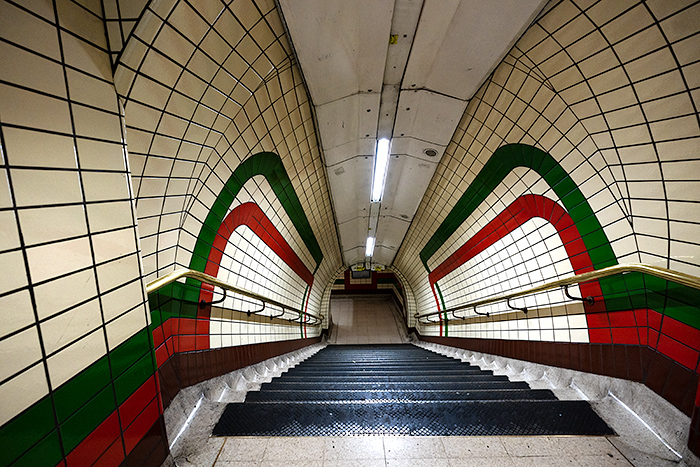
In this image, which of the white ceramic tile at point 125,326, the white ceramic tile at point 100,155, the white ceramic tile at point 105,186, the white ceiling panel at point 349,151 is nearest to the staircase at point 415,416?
the white ceramic tile at point 125,326

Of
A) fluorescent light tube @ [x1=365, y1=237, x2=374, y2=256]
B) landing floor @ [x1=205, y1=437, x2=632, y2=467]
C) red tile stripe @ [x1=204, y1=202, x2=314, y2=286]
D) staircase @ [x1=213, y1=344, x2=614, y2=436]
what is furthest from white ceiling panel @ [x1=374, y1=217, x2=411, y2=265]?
landing floor @ [x1=205, y1=437, x2=632, y2=467]

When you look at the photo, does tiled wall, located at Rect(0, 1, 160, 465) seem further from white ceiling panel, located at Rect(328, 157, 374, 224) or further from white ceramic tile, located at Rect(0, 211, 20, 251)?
white ceiling panel, located at Rect(328, 157, 374, 224)

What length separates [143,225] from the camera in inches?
69.6

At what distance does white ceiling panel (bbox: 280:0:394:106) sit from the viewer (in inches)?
76.6

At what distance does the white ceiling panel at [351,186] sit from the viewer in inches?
156

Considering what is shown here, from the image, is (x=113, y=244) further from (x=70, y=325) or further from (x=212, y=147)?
(x=212, y=147)

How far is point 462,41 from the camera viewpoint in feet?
7.28

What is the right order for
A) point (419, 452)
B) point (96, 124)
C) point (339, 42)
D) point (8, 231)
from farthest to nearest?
point (339, 42)
point (419, 452)
point (96, 124)
point (8, 231)

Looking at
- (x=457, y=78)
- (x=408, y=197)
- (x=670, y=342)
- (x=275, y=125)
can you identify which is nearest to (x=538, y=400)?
(x=670, y=342)

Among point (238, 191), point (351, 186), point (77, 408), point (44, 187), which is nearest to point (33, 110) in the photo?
point (44, 187)

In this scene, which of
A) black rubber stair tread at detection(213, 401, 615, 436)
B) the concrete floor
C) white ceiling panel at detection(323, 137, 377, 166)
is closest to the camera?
black rubber stair tread at detection(213, 401, 615, 436)

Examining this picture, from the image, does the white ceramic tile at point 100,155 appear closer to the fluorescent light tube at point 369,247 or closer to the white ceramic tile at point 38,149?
the white ceramic tile at point 38,149

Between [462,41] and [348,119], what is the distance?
1224 mm

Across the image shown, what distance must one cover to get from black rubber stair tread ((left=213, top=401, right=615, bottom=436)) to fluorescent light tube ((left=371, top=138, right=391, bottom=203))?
2.67 m
